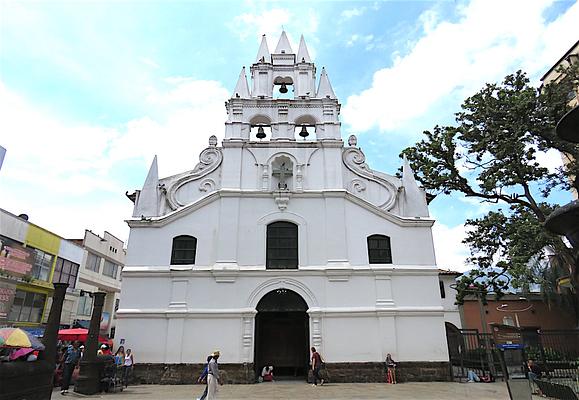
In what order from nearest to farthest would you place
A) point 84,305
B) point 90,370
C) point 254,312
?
point 90,370, point 254,312, point 84,305

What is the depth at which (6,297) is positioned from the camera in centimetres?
2344

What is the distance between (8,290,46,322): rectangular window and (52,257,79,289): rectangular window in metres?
2.11

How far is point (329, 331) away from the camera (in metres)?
15.7

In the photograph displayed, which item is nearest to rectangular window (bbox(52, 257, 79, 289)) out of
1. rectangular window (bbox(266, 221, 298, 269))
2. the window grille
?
the window grille

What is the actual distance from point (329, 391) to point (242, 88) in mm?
14916

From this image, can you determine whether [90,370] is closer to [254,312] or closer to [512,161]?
[254,312]

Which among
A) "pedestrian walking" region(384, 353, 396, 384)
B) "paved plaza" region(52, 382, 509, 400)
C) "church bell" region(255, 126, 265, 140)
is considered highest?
"church bell" region(255, 126, 265, 140)

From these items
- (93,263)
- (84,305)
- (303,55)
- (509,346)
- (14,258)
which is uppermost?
(303,55)

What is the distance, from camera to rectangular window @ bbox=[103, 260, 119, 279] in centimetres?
3833

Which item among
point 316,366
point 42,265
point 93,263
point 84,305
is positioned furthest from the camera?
point 93,263

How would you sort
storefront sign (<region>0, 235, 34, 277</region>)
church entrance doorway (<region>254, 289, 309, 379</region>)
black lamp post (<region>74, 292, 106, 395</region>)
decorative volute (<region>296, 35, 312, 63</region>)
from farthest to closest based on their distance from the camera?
storefront sign (<region>0, 235, 34, 277</region>) → decorative volute (<region>296, 35, 312, 63</region>) → church entrance doorway (<region>254, 289, 309, 379</region>) → black lamp post (<region>74, 292, 106, 395</region>)

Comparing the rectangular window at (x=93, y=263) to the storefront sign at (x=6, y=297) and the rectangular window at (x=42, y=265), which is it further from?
the storefront sign at (x=6, y=297)

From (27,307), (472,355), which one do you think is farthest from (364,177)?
(27,307)

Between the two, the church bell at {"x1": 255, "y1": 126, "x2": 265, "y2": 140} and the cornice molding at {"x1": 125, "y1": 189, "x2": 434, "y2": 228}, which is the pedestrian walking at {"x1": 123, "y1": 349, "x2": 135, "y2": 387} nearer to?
the cornice molding at {"x1": 125, "y1": 189, "x2": 434, "y2": 228}
